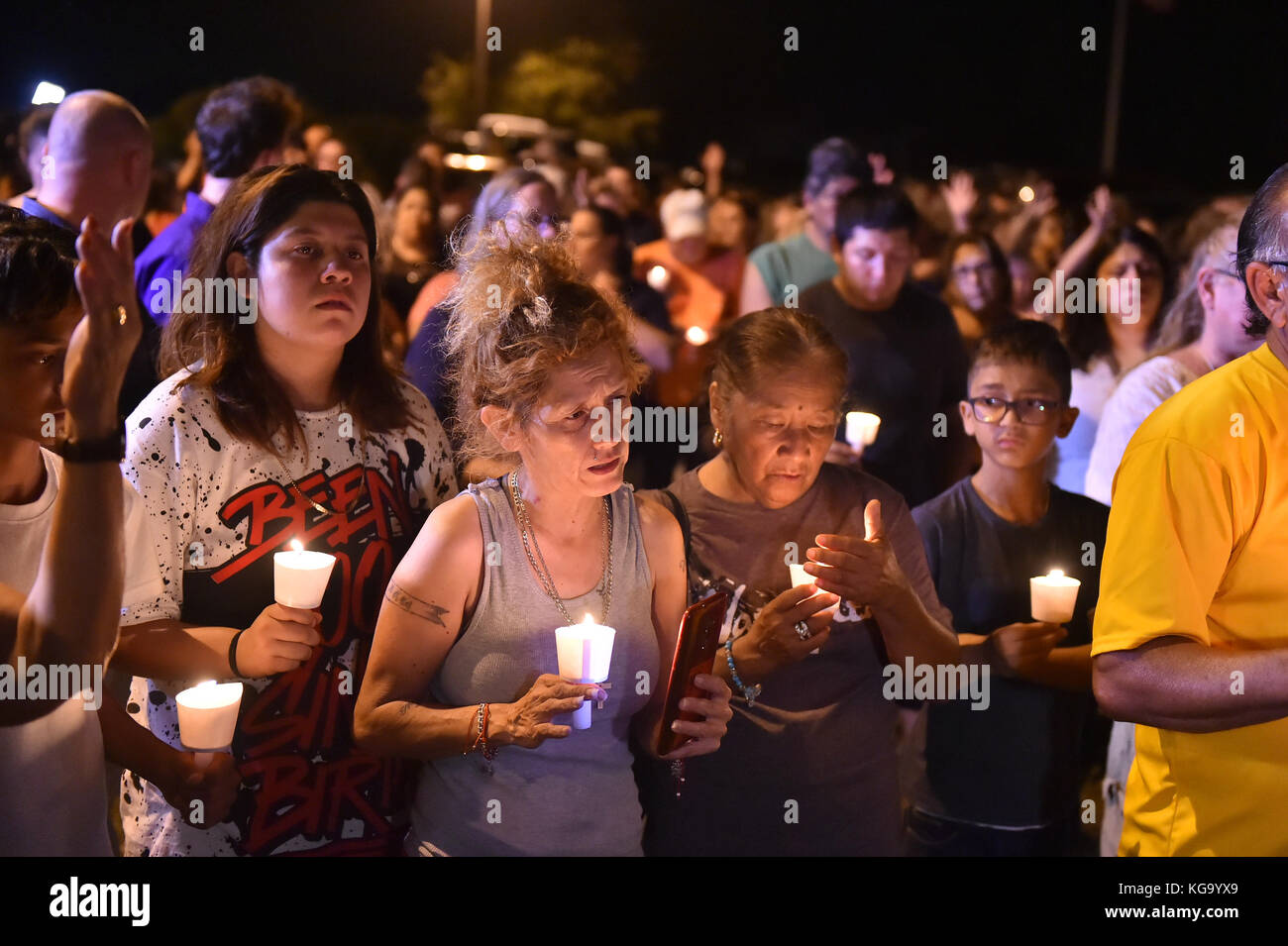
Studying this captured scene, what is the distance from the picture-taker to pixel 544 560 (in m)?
2.27

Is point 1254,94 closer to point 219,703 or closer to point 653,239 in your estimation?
point 653,239

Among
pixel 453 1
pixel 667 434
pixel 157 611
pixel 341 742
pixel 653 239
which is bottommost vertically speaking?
pixel 341 742

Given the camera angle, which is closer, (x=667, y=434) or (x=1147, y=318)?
(x=667, y=434)

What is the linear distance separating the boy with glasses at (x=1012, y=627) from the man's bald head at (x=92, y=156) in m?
2.83

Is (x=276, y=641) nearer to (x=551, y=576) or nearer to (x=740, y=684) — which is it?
(x=551, y=576)

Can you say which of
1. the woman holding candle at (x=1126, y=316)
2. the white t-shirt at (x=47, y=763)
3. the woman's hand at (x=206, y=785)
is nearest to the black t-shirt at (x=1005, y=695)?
the woman holding candle at (x=1126, y=316)

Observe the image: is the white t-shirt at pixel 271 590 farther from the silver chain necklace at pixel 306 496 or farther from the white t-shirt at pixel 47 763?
the white t-shirt at pixel 47 763

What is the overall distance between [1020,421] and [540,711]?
170cm

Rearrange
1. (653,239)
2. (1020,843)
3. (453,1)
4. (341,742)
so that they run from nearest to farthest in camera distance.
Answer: (341,742) < (1020,843) < (653,239) < (453,1)

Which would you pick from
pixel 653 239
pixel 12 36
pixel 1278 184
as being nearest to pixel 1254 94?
pixel 653 239

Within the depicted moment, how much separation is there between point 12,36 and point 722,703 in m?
5.24

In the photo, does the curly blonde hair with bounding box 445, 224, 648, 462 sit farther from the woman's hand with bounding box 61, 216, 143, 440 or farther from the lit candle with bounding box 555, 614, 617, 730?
the woman's hand with bounding box 61, 216, 143, 440

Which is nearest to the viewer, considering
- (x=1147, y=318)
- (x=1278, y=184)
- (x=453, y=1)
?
(x=1278, y=184)

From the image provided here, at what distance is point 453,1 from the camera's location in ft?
45.8
